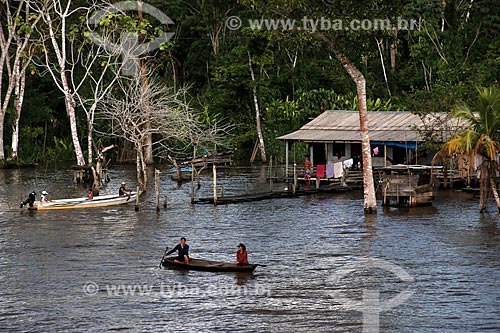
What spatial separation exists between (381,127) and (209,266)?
2440 centimetres

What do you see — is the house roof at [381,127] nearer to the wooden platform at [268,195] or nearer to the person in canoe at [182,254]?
the wooden platform at [268,195]

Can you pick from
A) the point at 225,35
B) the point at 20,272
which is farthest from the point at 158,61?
the point at 20,272

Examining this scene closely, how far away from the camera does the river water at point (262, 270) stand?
24719mm

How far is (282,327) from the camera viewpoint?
2380cm

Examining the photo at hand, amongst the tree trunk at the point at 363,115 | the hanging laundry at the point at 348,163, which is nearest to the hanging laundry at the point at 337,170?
the hanging laundry at the point at 348,163

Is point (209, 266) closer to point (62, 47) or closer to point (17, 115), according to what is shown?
point (62, 47)

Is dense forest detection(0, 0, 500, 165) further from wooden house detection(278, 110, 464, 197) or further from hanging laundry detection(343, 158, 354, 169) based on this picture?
hanging laundry detection(343, 158, 354, 169)

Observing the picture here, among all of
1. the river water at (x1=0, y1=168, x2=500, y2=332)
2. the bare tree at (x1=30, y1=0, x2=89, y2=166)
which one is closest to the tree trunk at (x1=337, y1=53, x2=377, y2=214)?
the river water at (x1=0, y1=168, x2=500, y2=332)

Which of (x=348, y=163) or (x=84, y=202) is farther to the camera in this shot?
(x=348, y=163)

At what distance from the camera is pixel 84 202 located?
44844mm

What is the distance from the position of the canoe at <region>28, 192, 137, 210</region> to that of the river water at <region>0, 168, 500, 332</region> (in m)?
0.61

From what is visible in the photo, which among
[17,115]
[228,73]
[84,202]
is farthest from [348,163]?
[17,115]

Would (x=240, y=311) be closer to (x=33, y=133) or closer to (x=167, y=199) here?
(x=167, y=199)

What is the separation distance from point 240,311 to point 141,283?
4.23 meters
